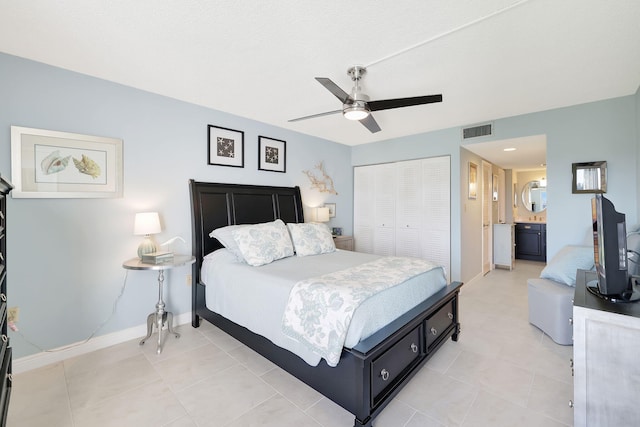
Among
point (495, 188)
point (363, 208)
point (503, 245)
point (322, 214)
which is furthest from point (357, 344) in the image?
point (495, 188)

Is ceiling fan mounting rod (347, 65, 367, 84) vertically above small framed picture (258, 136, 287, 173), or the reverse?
ceiling fan mounting rod (347, 65, 367, 84)

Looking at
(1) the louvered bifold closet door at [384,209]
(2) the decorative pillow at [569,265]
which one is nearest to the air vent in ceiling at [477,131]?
(1) the louvered bifold closet door at [384,209]

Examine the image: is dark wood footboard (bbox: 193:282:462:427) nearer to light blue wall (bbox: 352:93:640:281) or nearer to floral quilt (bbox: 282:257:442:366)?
floral quilt (bbox: 282:257:442:366)

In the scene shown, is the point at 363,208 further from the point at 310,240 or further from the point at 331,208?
the point at 310,240

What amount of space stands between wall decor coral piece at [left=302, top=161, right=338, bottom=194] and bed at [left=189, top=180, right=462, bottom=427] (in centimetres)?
116

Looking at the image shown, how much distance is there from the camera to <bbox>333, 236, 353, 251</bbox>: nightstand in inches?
178

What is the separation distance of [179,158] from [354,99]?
207 centimetres

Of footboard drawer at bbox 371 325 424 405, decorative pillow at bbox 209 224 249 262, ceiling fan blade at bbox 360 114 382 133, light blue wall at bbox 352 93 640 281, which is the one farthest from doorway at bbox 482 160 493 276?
decorative pillow at bbox 209 224 249 262

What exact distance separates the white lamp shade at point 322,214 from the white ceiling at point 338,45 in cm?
186

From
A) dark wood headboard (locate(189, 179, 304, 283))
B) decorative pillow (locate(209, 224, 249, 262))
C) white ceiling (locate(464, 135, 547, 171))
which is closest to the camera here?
decorative pillow (locate(209, 224, 249, 262))

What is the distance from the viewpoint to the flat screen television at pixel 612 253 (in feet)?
5.08

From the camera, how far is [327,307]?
1767mm

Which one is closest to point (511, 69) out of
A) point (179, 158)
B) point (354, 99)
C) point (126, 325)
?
point (354, 99)

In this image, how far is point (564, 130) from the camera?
3.40 m
